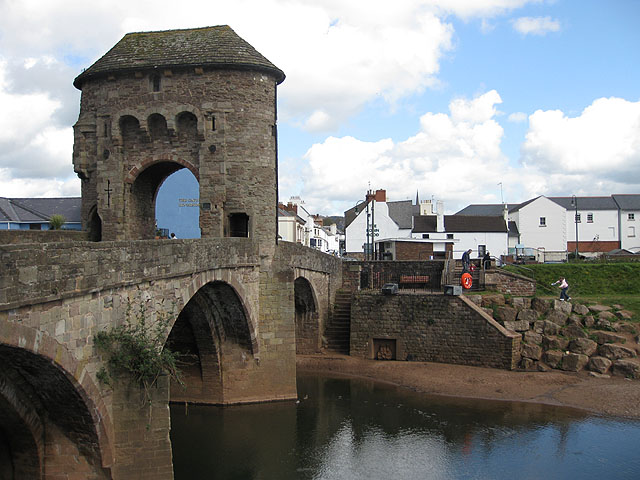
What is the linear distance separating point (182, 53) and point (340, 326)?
15.6 metres

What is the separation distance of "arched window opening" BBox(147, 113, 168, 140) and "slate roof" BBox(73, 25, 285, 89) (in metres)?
1.70

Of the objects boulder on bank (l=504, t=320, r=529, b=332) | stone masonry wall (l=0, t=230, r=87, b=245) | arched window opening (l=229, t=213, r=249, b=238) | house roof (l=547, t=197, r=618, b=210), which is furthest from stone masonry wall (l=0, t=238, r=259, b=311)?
house roof (l=547, t=197, r=618, b=210)

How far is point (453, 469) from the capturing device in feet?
52.6

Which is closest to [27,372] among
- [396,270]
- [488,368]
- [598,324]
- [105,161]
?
[105,161]

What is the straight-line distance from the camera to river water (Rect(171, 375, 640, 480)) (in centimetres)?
1593

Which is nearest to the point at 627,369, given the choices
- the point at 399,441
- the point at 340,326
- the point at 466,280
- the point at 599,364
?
the point at 599,364

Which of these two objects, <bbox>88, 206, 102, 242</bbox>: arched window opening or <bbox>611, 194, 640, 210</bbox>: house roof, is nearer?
<bbox>88, 206, 102, 242</bbox>: arched window opening

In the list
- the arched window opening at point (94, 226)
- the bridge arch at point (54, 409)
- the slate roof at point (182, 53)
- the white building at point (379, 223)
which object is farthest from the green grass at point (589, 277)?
the bridge arch at point (54, 409)

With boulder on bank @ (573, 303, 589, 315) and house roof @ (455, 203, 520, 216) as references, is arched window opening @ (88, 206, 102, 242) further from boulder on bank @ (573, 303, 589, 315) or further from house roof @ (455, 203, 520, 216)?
house roof @ (455, 203, 520, 216)

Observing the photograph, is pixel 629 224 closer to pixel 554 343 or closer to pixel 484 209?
pixel 484 209

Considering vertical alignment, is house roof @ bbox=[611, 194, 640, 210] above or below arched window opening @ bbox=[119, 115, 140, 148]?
above

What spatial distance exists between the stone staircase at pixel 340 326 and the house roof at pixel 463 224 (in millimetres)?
20618

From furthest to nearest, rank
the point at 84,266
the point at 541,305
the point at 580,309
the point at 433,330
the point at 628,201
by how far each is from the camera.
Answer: the point at 628,201 < the point at 541,305 < the point at 580,309 < the point at 433,330 < the point at 84,266

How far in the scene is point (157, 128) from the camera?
21094mm
